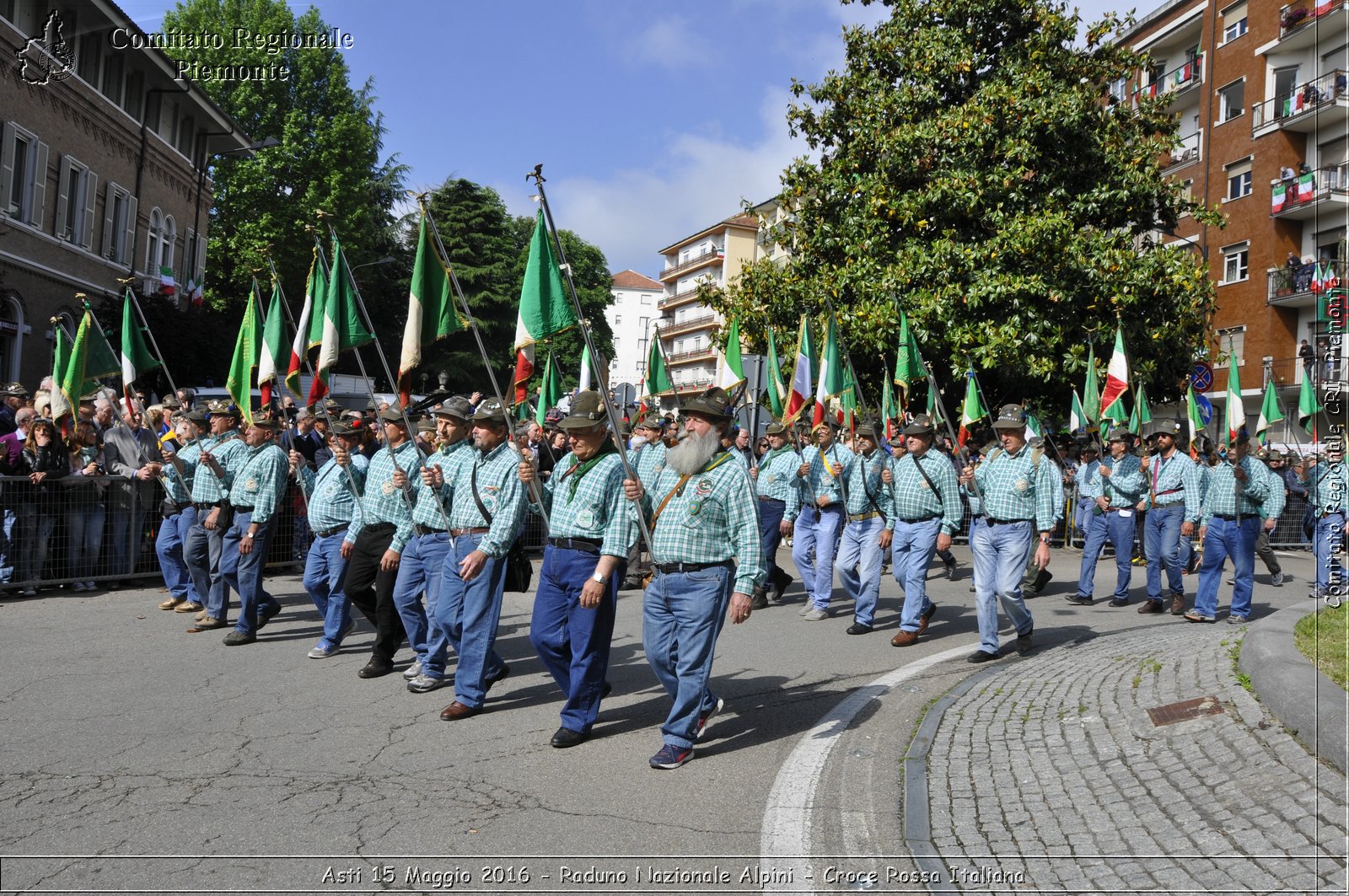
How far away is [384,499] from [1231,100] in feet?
120

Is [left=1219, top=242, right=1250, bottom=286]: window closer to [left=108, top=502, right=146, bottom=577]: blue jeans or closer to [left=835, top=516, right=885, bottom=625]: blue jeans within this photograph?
[left=835, top=516, right=885, bottom=625]: blue jeans

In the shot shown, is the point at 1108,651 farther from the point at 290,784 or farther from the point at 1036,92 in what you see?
the point at 1036,92

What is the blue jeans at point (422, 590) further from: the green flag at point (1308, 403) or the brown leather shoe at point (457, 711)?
the green flag at point (1308, 403)

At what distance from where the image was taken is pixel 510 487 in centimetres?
672

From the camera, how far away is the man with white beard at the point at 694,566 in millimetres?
5762

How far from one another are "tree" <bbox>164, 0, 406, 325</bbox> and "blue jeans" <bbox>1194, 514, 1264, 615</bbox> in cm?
3673

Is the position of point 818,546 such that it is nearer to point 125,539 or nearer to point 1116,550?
point 1116,550

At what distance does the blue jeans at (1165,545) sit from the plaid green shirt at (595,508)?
7.91 metres

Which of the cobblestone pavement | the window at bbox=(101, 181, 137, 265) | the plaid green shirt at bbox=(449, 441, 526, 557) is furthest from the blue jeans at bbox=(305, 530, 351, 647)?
the window at bbox=(101, 181, 137, 265)

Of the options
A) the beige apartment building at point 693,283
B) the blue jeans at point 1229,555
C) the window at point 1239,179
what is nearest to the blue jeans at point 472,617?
the blue jeans at point 1229,555

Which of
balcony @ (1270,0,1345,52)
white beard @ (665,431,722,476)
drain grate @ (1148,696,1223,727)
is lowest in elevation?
drain grate @ (1148,696,1223,727)

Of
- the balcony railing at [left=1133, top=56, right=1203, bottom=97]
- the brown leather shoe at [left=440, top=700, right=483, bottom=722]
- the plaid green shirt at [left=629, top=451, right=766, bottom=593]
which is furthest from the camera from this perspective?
the balcony railing at [left=1133, top=56, right=1203, bottom=97]

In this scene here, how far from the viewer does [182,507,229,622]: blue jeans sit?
9500 mm

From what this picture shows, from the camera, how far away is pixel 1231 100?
36.0 meters
